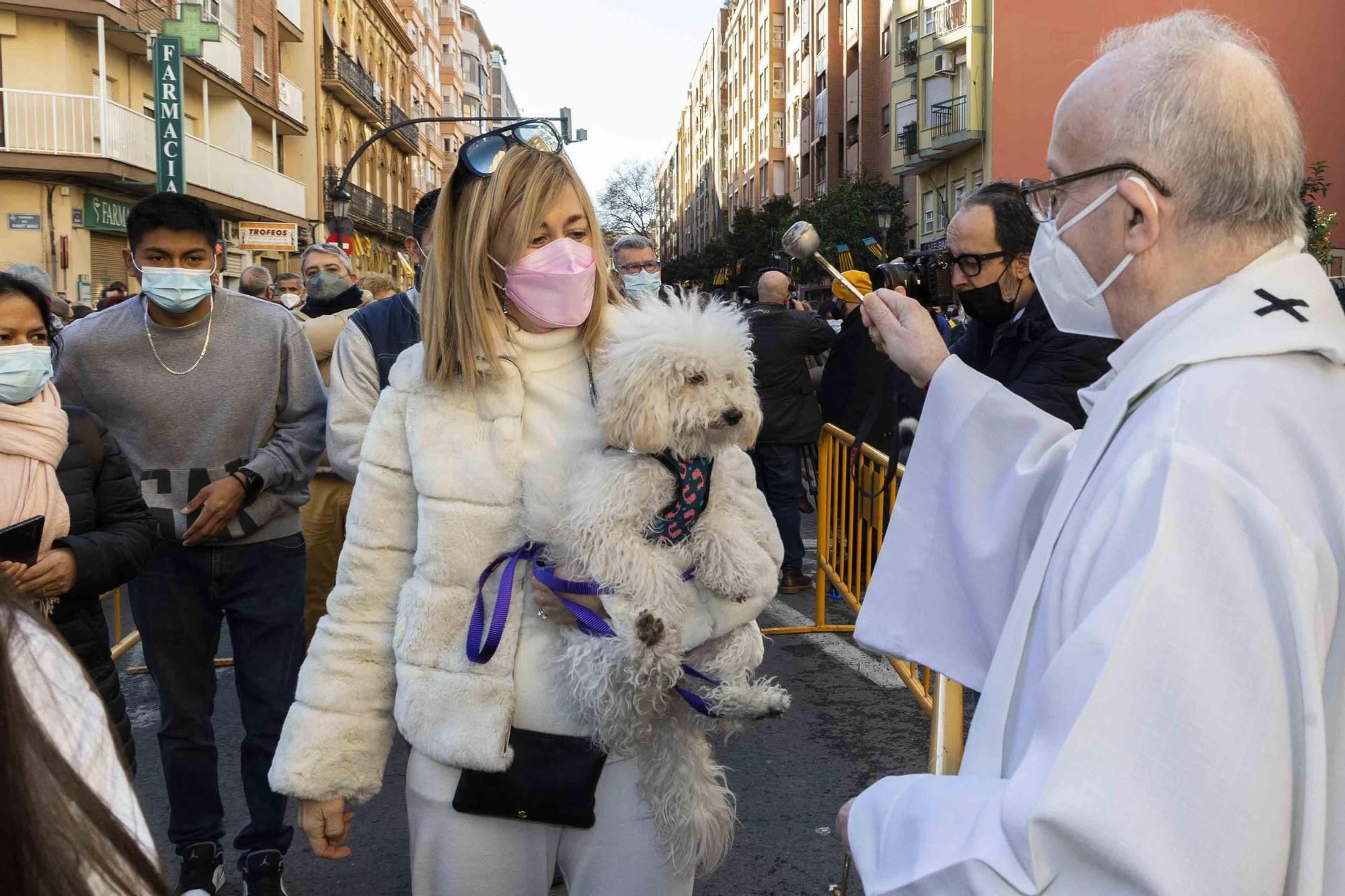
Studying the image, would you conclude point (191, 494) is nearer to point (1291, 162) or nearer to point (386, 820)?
point (386, 820)

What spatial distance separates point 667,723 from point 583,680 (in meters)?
0.26

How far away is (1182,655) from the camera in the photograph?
1.07 meters

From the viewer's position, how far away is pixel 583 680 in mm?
2061

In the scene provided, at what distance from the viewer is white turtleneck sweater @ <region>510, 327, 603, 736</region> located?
2121mm

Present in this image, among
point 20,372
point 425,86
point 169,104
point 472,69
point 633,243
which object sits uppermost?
point 472,69

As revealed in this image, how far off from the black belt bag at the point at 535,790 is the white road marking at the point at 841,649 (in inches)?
144

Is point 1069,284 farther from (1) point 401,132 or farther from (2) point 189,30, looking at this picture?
(1) point 401,132

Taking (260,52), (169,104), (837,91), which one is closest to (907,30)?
(837,91)

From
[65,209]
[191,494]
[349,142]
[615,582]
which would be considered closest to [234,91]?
[65,209]

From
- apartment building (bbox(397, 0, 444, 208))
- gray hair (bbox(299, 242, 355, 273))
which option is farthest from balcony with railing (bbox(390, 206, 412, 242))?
gray hair (bbox(299, 242, 355, 273))

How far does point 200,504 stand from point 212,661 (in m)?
0.56

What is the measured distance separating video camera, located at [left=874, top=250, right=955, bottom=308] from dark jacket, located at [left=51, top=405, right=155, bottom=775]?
7.93 ft

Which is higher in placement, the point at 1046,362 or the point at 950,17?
the point at 950,17

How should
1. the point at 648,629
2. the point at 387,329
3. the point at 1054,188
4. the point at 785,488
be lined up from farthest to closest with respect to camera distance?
the point at 785,488, the point at 387,329, the point at 648,629, the point at 1054,188
